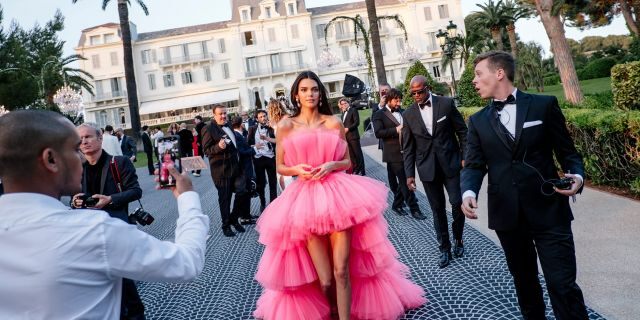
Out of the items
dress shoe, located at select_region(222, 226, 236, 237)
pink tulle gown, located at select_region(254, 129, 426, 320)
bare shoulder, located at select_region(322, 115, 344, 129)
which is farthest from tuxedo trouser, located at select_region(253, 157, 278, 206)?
pink tulle gown, located at select_region(254, 129, 426, 320)

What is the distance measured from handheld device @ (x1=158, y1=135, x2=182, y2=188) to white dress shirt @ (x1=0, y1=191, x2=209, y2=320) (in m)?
0.49

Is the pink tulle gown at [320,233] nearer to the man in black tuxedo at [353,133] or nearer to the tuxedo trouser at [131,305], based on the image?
the tuxedo trouser at [131,305]

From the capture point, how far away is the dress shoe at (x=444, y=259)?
5.02 meters

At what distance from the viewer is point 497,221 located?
3086 millimetres

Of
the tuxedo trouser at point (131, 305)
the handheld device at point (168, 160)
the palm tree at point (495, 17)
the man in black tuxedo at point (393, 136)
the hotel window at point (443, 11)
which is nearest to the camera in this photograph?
the handheld device at point (168, 160)

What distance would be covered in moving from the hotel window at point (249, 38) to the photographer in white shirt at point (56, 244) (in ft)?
183

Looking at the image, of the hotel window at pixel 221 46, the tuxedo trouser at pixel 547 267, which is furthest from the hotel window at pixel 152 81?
the tuxedo trouser at pixel 547 267

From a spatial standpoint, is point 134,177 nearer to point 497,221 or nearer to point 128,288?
point 128,288

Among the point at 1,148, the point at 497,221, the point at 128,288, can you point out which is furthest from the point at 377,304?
the point at 1,148

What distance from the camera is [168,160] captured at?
6.94ft

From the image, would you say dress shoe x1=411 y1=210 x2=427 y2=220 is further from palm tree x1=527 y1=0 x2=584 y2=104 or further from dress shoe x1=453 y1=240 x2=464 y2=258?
palm tree x1=527 y1=0 x2=584 y2=104

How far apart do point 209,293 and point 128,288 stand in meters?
1.18

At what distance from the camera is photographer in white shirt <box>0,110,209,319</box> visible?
1450 millimetres

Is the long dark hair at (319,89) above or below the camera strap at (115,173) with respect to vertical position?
above
